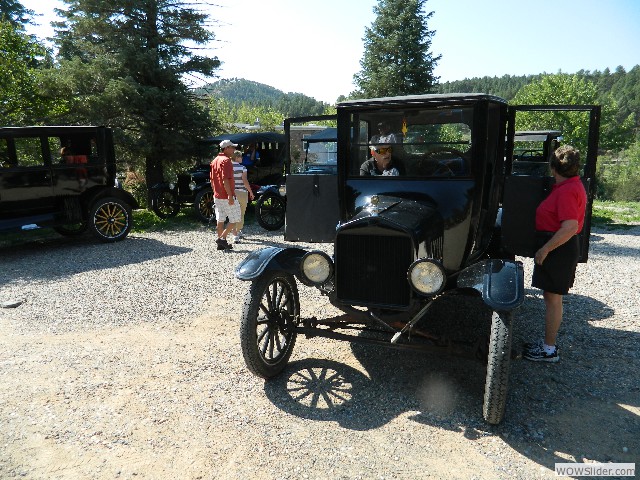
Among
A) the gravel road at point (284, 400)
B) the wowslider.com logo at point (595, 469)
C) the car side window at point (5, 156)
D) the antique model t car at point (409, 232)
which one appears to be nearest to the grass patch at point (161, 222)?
the car side window at point (5, 156)

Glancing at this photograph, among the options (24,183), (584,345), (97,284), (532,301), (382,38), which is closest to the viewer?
(584,345)

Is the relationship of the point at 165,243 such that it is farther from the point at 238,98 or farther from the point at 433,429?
the point at 238,98

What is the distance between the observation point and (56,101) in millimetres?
11461

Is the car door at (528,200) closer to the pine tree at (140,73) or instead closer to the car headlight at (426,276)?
the car headlight at (426,276)

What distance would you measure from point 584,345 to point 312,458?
292 cm

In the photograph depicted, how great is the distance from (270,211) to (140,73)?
18.9 ft

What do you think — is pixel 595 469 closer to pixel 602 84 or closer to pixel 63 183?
pixel 63 183

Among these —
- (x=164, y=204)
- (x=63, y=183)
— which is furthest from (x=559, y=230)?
(x=164, y=204)

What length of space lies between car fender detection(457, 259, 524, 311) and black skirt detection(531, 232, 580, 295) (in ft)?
1.35

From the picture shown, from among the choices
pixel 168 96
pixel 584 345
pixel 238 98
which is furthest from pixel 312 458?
pixel 238 98

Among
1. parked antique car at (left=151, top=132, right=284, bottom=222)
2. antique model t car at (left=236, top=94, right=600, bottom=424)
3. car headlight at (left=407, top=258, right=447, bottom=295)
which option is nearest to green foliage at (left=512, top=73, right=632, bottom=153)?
parked antique car at (left=151, top=132, right=284, bottom=222)

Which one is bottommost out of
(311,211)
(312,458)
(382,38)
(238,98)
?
(312,458)

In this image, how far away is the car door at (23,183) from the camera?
7379 mm

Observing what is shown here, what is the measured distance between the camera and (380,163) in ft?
13.1
